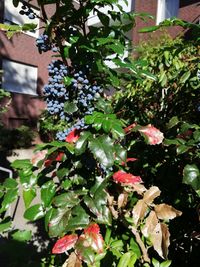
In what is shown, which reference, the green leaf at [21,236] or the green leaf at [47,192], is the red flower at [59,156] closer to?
the green leaf at [47,192]

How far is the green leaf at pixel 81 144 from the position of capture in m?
1.42

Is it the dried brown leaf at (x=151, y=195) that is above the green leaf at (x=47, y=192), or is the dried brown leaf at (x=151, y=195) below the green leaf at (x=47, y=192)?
above

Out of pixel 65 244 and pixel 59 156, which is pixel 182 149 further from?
pixel 65 244

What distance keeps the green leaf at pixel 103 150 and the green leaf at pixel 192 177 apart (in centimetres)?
43

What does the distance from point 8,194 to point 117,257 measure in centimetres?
64

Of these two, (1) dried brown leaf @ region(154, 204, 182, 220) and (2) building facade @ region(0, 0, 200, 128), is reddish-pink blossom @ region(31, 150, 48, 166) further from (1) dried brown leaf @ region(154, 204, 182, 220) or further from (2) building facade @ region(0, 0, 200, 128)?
(2) building facade @ region(0, 0, 200, 128)

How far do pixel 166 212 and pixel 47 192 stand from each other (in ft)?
1.85

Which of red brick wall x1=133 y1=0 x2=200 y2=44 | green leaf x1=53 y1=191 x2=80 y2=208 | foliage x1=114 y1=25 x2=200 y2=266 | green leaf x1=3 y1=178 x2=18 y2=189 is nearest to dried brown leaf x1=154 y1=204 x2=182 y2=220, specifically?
foliage x1=114 y1=25 x2=200 y2=266

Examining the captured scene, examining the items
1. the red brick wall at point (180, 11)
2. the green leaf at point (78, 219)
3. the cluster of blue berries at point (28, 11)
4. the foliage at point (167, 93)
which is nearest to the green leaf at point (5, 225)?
the green leaf at point (78, 219)

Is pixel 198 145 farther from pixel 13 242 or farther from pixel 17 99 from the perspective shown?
pixel 17 99

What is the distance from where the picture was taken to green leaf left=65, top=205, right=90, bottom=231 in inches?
55.7

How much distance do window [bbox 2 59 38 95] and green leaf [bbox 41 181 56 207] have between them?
40.6 ft

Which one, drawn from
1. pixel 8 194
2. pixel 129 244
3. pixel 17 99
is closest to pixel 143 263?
pixel 129 244

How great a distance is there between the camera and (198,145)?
1737 mm
